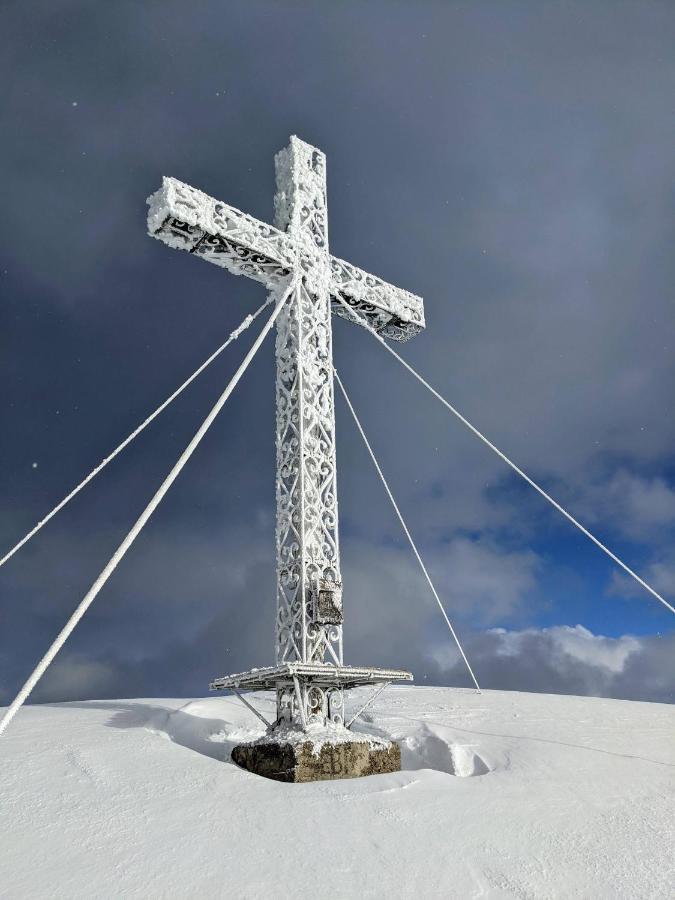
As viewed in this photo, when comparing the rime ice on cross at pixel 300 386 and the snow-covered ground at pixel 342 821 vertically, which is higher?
the rime ice on cross at pixel 300 386

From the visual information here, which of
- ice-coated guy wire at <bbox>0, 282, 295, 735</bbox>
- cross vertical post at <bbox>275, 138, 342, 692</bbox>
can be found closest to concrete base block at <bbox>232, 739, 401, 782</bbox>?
cross vertical post at <bbox>275, 138, 342, 692</bbox>

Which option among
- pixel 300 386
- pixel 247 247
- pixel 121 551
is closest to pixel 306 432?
pixel 300 386

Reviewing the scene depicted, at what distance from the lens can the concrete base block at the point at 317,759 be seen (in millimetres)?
9953

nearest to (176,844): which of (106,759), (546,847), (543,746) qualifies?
(106,759)

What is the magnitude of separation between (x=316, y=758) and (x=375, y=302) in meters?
9.18

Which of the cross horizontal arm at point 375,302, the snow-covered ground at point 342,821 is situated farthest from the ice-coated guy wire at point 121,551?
the cross horizontal arm at point 375,302

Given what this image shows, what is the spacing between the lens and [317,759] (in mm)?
10086

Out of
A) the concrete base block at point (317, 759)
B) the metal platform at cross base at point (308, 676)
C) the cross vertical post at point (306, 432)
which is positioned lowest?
the concrete base block at point (317, 759)

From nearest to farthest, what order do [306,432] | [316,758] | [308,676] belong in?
[316,758]
[308,676]
[306,432]

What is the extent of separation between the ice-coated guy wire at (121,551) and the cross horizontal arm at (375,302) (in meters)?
2.94

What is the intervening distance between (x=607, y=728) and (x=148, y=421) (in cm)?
870

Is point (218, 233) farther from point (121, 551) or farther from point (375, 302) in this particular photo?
point (121, 551)

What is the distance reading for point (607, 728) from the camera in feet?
39.4

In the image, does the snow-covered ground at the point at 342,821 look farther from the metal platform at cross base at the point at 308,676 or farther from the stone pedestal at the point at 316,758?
the metal platform at cross base at the point at 308,676
